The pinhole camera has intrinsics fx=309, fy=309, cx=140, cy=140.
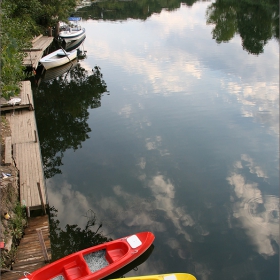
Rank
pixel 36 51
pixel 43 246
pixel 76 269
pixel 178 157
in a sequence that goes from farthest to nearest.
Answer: pixel 36 51, pixel 178 157, pixel 76 269, pixel 43 246

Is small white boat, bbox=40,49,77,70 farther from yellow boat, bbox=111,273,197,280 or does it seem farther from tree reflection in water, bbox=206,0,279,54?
yellow boat, bbox=111,273,197,280

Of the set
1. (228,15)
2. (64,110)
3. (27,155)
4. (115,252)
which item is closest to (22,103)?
(64,110)

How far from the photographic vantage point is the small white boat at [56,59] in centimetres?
3536

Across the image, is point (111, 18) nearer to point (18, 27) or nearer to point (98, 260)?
point (18, 27)

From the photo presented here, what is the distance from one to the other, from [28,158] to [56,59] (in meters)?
21.0

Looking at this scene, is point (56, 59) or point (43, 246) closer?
point (43, 246)

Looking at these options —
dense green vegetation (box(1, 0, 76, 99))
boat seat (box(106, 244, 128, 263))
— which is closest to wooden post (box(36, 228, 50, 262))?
boat seat (box(106, 244, 128, 263))

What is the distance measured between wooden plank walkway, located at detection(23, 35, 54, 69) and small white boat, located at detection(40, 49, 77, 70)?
81 centimetres

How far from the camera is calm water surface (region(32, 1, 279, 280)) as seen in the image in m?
14.4

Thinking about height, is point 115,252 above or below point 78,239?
above

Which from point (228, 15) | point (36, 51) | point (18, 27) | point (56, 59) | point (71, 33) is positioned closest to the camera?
point (18, 27)

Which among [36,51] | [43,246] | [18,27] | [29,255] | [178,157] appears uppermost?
[18,27]

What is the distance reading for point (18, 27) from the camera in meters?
23.6

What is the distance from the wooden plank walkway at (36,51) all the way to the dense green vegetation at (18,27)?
1.11 m
